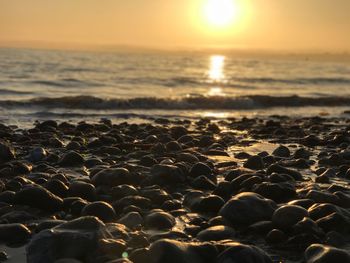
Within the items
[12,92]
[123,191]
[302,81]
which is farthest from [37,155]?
[302,81]

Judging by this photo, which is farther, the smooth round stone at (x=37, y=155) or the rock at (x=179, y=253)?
the smooth round stone at (x=37, y=155)

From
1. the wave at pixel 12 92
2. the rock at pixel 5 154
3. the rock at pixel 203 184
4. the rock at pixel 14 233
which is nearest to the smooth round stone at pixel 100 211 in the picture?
the rock at pixel 14 233

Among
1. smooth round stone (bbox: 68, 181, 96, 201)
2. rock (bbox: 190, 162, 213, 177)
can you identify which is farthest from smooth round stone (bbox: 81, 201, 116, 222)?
rock (bbox: 190, 162, 213, 177)

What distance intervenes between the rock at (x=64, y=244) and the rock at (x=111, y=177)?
263 centimetres

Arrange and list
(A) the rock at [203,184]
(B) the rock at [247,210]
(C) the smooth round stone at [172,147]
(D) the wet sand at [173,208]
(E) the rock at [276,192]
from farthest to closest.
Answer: (C) the smooth round stone at [172,147]
(A) the rock at [203,184]
(E) the rock at [276,192]
(B) the rock at [247,210]
(D) the wet sand at [173,208]

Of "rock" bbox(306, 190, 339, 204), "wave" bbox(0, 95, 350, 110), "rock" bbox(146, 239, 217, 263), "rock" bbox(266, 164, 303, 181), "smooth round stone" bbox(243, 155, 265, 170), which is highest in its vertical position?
"rock" bbox(146, 239, 217, 263)

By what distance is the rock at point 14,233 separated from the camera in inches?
186

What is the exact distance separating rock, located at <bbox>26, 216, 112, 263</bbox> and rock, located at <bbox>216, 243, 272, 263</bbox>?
115 cm

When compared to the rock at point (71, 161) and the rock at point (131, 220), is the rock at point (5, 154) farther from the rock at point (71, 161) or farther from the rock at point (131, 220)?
the rock at point (131, 220)

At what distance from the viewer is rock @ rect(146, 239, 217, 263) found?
3906 mm

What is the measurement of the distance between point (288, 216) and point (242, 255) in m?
1.37

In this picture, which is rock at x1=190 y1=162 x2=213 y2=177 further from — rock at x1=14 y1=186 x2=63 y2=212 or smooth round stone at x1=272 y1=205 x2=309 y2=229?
smooth round stone at x1=272 y1=205 x2=309 y2=229

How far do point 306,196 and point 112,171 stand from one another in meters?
2.88

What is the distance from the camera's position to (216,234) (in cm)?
486
